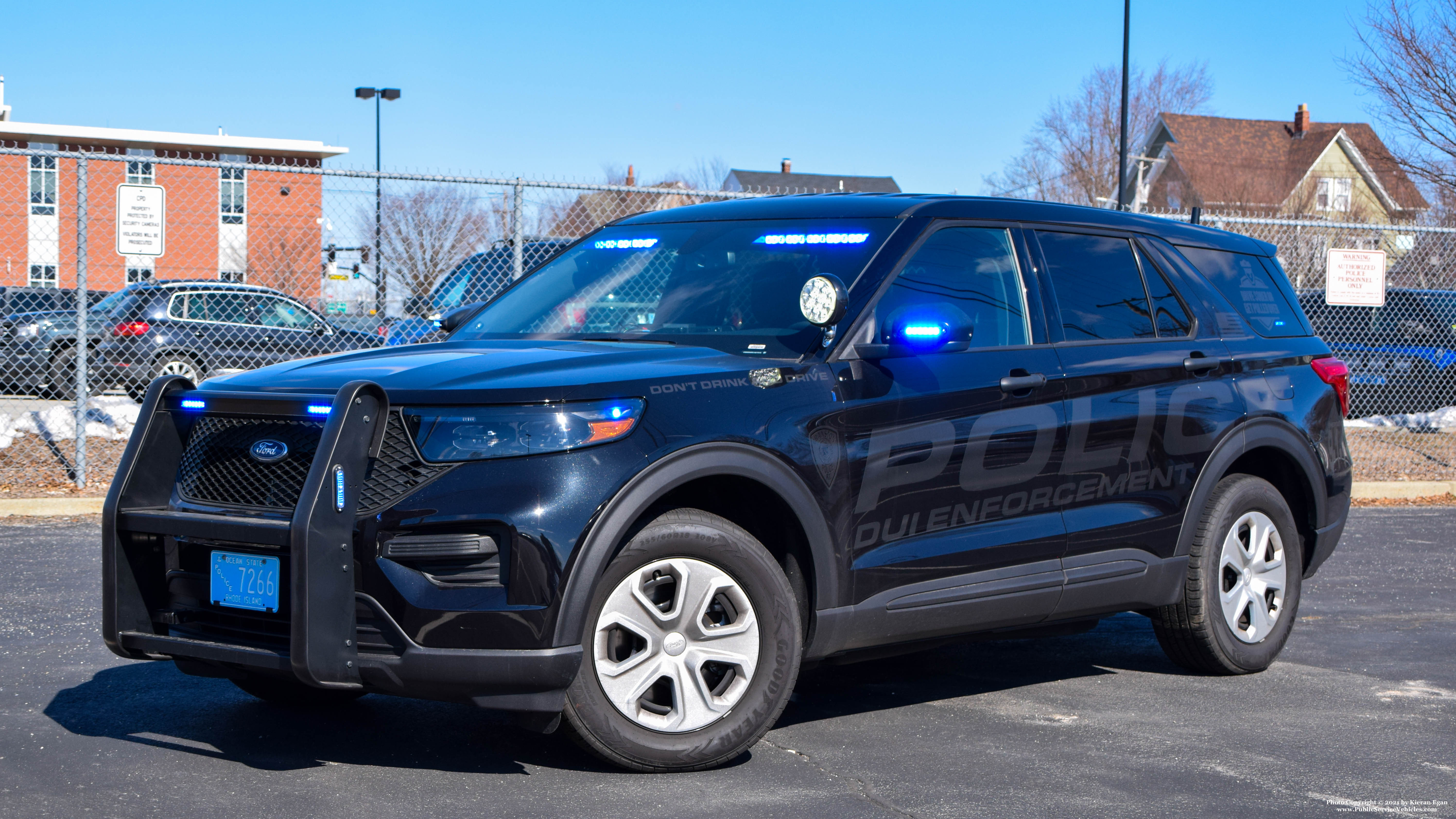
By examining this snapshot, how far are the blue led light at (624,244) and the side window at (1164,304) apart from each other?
6.51ft

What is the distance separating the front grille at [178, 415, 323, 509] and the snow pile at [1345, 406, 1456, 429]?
48.2 ft

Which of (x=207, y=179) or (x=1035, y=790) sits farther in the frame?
(x=207, y=179)

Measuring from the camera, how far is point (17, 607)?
265 inches

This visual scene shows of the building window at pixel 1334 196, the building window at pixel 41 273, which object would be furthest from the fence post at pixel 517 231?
the building window at pixel 1334 196

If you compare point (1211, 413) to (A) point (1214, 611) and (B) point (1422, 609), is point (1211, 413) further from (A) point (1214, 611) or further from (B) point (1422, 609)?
(B) point (1422, 609)

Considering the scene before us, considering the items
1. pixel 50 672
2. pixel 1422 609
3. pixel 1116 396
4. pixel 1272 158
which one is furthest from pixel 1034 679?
pixel 1272 158

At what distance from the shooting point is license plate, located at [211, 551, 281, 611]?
3955mm

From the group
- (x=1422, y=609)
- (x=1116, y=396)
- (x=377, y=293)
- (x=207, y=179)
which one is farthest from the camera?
(x=207, y=179)

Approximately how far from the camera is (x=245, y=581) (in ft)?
13.2

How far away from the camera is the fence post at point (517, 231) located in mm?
10516

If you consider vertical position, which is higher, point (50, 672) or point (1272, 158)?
point (1272, 158)

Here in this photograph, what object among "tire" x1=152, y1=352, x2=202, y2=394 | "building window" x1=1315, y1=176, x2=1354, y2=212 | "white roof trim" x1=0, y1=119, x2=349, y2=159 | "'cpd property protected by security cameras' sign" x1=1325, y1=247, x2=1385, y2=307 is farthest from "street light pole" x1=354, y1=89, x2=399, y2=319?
"white roof trim" x1=0, y1=119, x2=349, y2=159

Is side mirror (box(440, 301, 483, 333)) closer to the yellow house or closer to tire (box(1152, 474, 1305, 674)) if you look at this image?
tire (box(1152, 474, 1305, 674))

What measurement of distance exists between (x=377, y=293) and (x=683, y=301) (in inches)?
258
